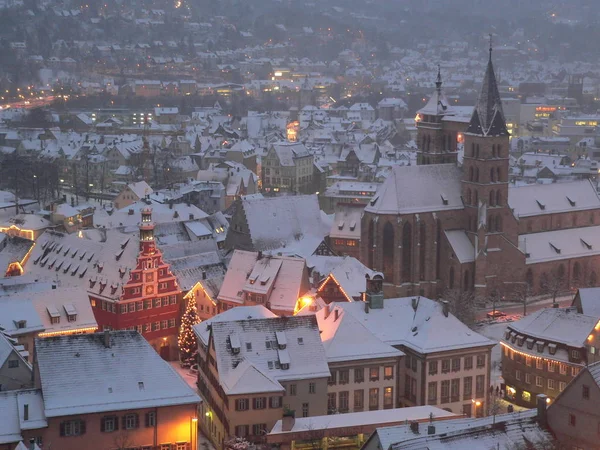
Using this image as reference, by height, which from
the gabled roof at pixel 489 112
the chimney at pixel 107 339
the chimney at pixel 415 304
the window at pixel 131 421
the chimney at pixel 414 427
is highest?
the gabled roof at pixel 489 112

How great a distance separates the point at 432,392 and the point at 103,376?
52.2 feet

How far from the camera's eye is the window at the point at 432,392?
50156 millimetres

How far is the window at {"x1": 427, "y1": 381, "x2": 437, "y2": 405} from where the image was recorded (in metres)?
50.2

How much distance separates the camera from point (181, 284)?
64.0 m

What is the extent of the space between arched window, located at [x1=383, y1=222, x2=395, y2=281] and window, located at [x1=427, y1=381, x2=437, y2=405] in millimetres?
23267

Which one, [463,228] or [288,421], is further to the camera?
[463,228]

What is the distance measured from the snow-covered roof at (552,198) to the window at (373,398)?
30.1 m

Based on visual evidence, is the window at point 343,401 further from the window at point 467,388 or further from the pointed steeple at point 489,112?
the pointed steeple at point 489,112

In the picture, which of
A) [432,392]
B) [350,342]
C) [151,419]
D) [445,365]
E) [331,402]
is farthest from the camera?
[445,365]

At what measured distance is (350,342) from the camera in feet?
163

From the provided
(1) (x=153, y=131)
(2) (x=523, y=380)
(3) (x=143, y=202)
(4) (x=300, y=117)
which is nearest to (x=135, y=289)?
(2) (x=523, y=380)

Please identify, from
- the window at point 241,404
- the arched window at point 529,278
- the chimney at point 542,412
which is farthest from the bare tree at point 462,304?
the chimney at point 542,412

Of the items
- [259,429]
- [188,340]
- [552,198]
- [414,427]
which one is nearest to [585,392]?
[414,427]

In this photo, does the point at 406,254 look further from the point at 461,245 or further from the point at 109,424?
the point at 109,424
